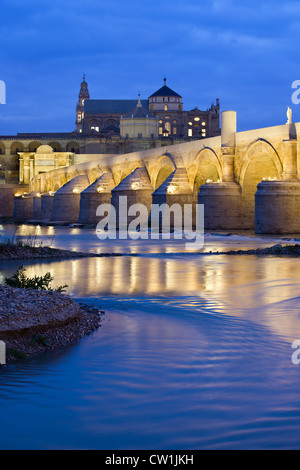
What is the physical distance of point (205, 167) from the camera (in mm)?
37156

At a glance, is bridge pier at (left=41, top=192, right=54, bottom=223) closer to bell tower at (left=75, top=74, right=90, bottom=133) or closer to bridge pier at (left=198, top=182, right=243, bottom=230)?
bridge pier at (left=198, top=182, right=243, bottom=230)

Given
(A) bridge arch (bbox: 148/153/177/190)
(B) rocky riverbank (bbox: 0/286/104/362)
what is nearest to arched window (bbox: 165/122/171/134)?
(A) bridge arch (bbox: 148/153/177/190)

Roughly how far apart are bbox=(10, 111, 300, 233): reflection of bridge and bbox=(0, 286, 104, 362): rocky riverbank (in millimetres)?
19001

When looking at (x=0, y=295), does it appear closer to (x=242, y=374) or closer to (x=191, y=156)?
(x=242, y=374)

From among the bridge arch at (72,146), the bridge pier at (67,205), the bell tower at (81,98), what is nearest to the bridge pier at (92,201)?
the bridge pier at (67,205)

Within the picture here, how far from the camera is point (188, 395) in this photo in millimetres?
5363

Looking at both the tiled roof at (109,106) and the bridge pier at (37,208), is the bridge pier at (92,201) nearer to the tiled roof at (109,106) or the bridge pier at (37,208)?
the bridge pier at (37,208)

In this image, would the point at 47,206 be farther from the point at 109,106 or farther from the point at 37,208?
the point at 109,106

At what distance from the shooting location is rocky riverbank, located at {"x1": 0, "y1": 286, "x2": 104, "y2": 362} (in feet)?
22.1

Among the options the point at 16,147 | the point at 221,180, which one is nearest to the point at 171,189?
the point at 221,180

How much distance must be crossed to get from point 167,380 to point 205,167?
32.0 metres

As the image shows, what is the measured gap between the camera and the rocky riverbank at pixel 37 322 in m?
6.72

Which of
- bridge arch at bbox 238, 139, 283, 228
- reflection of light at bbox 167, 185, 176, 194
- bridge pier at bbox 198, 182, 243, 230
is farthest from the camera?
reflection of light at bbox 167, 185, 176, 194

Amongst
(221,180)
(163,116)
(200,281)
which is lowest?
(200,281)
